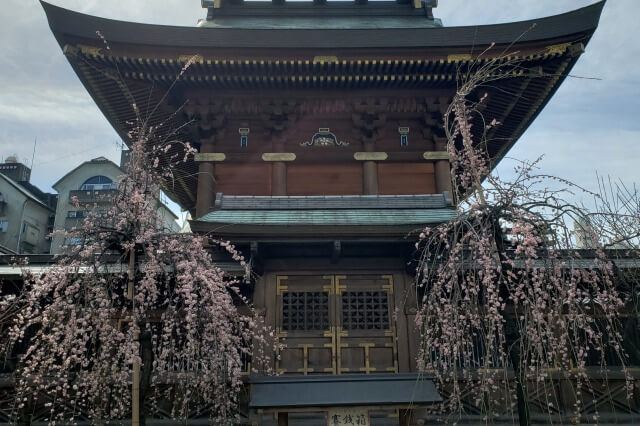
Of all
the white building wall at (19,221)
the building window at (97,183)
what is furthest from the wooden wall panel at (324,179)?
the building window at (97,183)

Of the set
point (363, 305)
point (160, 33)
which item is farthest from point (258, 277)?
point (160, 33)

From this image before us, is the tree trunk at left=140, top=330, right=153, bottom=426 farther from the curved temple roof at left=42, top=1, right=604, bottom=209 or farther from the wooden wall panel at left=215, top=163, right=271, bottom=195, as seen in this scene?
the curved temple roof at left=42, top=1, right=604, bottom=209

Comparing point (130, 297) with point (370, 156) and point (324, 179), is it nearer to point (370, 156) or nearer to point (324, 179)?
point (324, 179)

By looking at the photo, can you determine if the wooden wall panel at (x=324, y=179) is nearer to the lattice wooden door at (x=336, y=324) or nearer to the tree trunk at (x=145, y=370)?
the lattice wooden door at (x=336, y=324)

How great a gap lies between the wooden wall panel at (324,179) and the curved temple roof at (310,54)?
1841mm

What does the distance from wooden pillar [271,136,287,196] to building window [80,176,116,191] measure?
1175 inches

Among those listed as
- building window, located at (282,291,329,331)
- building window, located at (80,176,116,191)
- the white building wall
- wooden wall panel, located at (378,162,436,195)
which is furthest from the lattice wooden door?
building window, located at (80,176,116,191)

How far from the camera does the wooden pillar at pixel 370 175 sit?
11.5 m

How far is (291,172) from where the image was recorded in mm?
11852

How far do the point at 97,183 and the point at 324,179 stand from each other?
3158 cm

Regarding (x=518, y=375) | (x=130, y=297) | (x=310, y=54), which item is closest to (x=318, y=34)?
(x=310, y=54)

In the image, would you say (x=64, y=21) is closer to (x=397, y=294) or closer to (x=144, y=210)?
(x=144, y=210)

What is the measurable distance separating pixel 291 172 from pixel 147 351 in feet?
20.9

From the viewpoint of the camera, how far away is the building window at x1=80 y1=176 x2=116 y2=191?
124ft
